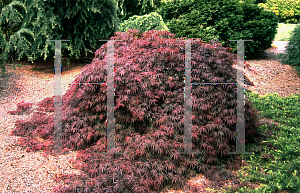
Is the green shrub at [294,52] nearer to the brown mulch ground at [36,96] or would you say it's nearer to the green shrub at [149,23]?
the brown mulch ground at [36,96]

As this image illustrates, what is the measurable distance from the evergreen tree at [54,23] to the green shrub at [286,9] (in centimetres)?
1206

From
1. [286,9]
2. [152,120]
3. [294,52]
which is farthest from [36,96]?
[286,9]

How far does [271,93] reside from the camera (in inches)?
271

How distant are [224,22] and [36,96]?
675 centimetres

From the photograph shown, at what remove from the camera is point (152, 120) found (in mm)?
3670

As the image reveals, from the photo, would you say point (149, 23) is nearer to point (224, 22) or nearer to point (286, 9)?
point (224, 22)

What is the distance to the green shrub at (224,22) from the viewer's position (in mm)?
8266

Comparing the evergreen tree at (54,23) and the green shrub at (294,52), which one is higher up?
the evergreen tree at (54,23)

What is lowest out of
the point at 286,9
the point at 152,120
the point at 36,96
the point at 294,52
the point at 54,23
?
the point at 152,120

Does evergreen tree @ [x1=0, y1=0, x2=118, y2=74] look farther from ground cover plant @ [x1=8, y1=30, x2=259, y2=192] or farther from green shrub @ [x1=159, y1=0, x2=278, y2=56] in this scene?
ground cover plant @ [x1=8, y1=30, x2=259, y2=192]

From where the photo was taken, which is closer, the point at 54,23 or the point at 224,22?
the point at 54,23

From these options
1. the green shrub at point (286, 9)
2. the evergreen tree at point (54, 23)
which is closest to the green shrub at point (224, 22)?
the evergreen tree at point (54, 23)

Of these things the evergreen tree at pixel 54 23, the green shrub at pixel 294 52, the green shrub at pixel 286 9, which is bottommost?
the green shrub at pixel 294 52

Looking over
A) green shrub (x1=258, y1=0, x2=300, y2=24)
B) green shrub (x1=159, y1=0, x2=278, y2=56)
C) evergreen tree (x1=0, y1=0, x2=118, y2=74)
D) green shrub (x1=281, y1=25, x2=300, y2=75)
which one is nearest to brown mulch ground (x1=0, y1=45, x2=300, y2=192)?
green shrub (x1=281, y1=25, x2=300, y2=75)
